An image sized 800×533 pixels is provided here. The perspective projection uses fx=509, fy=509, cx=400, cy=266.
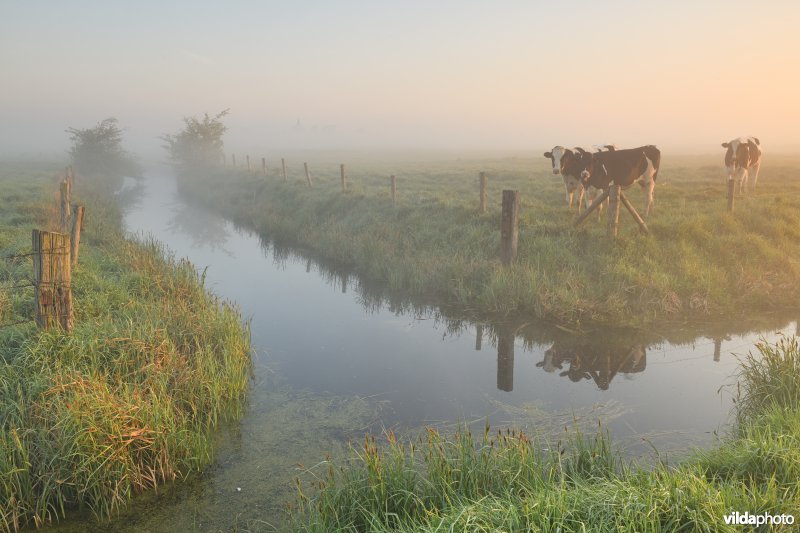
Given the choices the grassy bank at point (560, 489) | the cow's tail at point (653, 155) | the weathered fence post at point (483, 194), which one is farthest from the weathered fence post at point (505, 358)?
the cow's tail at point (653, 155)

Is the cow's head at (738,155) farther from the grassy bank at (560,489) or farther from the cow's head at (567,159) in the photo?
the grassy bank at (560,489)

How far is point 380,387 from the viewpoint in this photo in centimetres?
716

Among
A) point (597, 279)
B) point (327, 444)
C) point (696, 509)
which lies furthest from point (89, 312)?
point (597, 279)

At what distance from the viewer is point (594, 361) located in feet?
25.7

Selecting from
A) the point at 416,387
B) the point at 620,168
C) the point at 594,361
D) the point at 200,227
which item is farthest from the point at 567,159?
the point at 200,227

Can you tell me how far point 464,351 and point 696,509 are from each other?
5.56m

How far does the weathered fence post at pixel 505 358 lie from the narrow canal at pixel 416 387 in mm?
31

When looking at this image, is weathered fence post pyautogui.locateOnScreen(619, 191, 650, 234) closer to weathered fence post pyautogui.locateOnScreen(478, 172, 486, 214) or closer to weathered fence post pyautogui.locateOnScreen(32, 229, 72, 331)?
weathered fence post pyautogui.locateOnScreen(478, 172, 486, 214)

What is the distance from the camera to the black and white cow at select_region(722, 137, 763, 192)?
17.2 meters

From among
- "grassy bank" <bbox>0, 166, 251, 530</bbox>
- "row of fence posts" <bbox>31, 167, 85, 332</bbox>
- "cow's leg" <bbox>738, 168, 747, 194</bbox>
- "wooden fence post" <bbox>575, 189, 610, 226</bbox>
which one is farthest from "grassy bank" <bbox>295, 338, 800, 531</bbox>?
"cow's leg" <bbox>738, 168, 747, 194</bbox>

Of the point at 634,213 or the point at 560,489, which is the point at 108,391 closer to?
the point at 560,489

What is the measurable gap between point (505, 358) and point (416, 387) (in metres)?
1.79

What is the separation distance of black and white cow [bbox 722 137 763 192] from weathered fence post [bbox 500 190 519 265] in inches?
432

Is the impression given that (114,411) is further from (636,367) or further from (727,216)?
(727,216)
